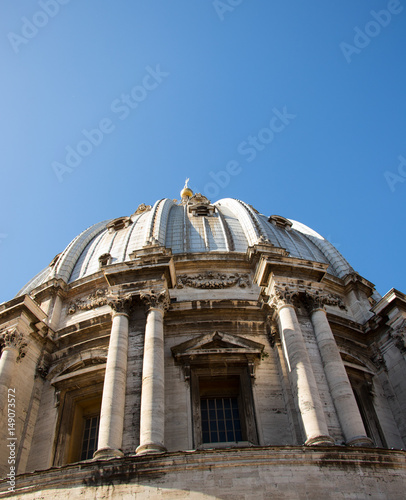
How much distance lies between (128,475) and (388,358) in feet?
49.8

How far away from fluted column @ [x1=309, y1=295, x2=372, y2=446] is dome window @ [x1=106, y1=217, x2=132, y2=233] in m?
17.4

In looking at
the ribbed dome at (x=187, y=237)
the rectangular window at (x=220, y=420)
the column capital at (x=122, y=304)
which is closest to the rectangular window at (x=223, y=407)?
the rectangular window at (x=220, y=420)

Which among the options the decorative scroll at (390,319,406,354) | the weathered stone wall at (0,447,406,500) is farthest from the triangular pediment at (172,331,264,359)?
the decorative scroll at (390,319,406,354)

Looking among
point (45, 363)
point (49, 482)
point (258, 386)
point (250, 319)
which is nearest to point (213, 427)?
point (258, 386)

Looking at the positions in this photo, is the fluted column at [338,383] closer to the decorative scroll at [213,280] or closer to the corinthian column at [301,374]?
the corinthian column at [301,374]

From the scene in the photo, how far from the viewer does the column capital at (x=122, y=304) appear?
65.2 ft

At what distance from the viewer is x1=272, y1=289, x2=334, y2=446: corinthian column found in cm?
1545

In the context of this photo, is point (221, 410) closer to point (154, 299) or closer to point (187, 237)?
point (154, 299)

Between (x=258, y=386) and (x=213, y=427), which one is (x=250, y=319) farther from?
(x=213, y=427)

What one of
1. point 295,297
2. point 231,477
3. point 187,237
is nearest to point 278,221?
point 187,237

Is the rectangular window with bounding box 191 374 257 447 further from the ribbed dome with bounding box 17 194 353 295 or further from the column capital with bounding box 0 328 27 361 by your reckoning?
the ribbed dome with bounding box 17 194 353 295

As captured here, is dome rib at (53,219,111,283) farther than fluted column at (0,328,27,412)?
Yes

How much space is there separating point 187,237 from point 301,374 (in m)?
14.8

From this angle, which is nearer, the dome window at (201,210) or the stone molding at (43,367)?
the stone molding at (43,367)
